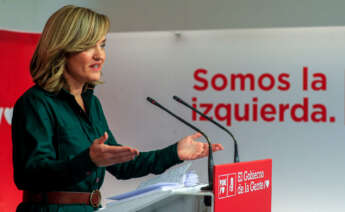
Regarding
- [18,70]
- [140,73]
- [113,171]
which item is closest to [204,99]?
[140,73]

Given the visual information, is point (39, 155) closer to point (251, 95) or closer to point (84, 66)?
point (84, 66)

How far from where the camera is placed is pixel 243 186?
2.10 meters

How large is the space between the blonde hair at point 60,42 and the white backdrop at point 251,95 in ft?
11.8

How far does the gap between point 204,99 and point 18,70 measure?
76.1 inches

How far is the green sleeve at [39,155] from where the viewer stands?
1.70m

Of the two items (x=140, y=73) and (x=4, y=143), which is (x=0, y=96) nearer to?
(x=4, y=143)

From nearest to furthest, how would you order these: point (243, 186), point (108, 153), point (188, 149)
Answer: point (108, 153) → point (243, 186) → point (188, 149)

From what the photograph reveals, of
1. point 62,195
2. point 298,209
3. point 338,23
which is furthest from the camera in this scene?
point 298,209

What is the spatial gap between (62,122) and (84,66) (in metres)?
0.24

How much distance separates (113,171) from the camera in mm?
2309

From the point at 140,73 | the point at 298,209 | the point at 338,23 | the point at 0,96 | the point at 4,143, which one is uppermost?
the point at 338,23

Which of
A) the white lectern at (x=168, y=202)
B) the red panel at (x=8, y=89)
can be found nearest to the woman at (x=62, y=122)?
the white lectern at (x=168, y=202)

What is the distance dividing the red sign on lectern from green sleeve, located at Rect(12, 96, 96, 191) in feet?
1.59

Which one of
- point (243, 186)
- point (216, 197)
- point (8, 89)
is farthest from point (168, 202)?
point (8, 89)
